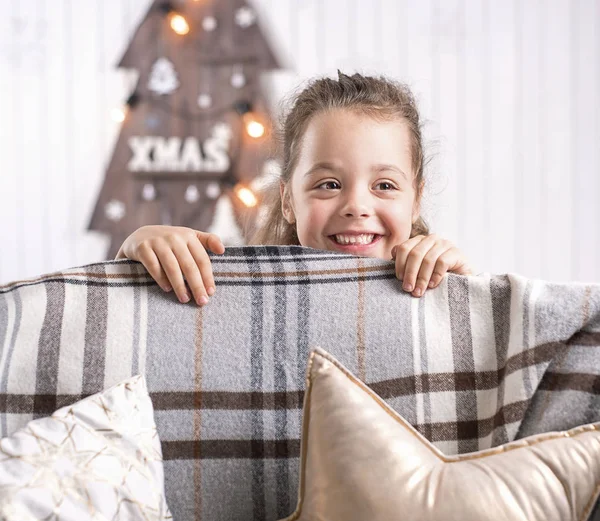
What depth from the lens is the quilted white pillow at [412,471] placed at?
0.67 metres

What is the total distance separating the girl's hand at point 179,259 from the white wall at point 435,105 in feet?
6.15

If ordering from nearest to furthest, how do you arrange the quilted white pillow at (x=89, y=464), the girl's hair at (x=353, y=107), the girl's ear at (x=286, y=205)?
the quilted white pillow at (x=89, y=464)
the girl's hair at (x=353, y=107)
the girl's ear at (x=286, y=205)

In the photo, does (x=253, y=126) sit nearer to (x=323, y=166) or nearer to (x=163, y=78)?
(x=163, y=78)

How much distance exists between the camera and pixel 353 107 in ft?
4.25

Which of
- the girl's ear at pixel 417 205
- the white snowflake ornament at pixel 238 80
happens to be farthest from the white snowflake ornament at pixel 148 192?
the girl's ear at pixel 417 205

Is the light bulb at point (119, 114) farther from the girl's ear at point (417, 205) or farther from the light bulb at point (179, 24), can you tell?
the girl's ear at point (417, 205)

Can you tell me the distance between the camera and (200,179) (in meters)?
2.71

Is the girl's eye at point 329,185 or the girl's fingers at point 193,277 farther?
the girl's eye at point 329,185

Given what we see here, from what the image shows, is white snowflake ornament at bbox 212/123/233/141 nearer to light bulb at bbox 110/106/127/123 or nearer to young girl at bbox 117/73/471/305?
light bulb at bbox 110/106/127/123

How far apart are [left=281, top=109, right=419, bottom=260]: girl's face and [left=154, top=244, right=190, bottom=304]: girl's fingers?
1.36ft

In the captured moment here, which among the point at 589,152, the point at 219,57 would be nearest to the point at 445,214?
the point at 589,152

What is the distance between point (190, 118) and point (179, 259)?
1.93 metres

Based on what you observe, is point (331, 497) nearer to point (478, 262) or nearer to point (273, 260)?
point (273, 260)

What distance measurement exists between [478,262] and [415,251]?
74.3 inches
